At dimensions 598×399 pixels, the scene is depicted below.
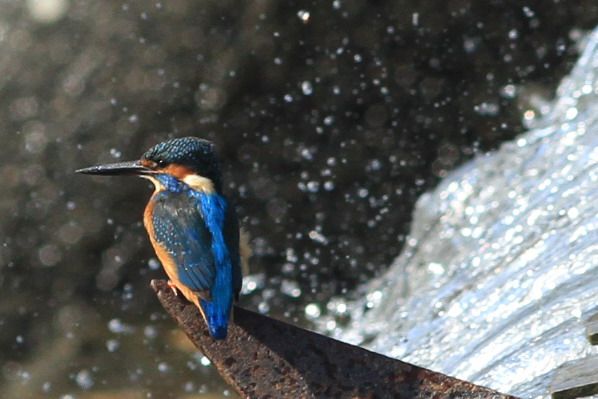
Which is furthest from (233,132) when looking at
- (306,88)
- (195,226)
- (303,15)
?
(195,226)

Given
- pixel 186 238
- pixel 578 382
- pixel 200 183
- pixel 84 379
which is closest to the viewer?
pixel 578 382

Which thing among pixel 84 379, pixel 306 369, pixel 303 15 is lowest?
pixel 306 369

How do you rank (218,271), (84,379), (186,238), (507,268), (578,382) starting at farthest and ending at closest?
(84,379), (507,268), (186,238), (218,271), (578,382)

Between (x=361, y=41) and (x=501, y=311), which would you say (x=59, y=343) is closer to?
(x=361, y=41)

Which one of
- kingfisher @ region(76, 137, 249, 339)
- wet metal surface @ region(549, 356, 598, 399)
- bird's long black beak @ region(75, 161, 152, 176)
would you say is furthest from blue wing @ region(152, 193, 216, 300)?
wet metal surface @ region(549, 356, 598, 399)

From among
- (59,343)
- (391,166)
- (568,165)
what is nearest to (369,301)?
(391,166)

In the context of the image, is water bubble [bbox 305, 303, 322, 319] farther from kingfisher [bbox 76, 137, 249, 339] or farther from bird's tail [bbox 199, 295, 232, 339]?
bird's tail [bbox 199, 295, 232, 339]

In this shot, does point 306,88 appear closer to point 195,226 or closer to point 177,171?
point 177,171

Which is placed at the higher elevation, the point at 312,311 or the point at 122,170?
the point at 312,311
